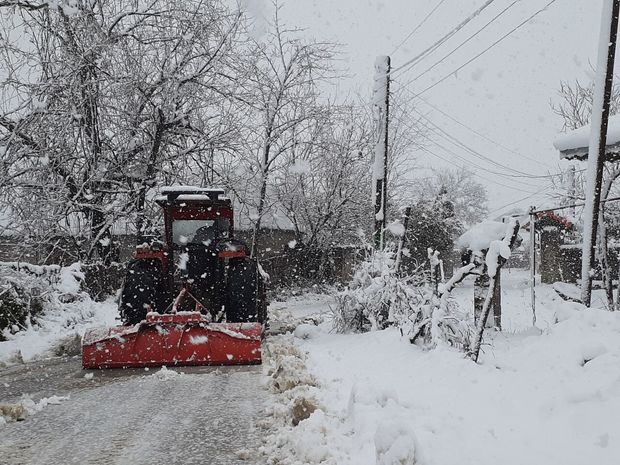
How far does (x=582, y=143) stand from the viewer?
333 inches

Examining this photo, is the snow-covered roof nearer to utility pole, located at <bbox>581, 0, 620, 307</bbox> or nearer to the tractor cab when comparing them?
utility pole, located at <bbox>581, 0, 620, 307</bbox>

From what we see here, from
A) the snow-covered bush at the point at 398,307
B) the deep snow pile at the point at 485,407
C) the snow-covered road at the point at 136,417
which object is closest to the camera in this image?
the deep snow pile at the point at 485,407

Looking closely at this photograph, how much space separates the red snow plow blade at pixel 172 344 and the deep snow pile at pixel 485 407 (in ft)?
3.50

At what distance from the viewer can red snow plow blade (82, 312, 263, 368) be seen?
650 cm

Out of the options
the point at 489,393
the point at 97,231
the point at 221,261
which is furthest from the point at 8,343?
the point at 489,393

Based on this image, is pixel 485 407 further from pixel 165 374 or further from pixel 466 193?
pixel 466 193

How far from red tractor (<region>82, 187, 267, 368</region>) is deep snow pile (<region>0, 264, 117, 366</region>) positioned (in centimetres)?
129

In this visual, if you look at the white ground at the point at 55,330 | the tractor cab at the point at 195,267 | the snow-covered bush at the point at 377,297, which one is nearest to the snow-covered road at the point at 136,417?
the white ground at the point at 55,330

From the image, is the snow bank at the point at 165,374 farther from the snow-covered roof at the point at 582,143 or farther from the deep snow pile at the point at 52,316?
the snow-covered roof at the point at 582,143

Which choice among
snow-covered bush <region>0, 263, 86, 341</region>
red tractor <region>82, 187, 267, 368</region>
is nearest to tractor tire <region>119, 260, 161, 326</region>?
red tractor <region>82, 187, 267, 368</region>

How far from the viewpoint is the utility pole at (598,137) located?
24.2 ft

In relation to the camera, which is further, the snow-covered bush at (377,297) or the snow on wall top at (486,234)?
the snow-covered bush at (377,297)

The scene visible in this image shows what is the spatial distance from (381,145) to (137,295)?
767 cm

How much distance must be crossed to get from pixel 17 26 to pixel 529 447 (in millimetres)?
9489
